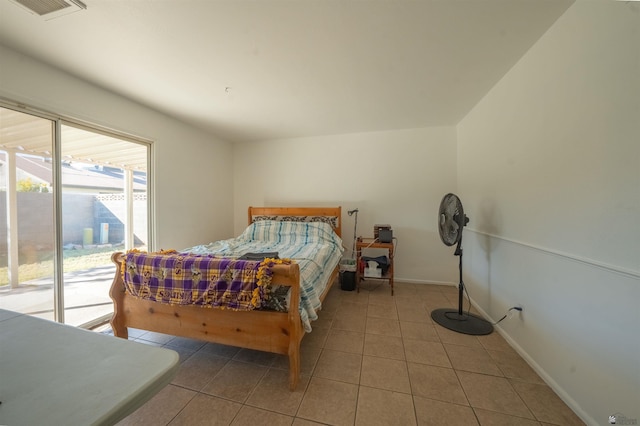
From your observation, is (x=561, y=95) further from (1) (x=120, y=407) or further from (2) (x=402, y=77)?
(1) (x=120, y=407)

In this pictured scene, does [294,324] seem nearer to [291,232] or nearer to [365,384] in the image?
[365,384]

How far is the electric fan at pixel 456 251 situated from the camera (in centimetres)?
212

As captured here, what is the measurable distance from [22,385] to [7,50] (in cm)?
253

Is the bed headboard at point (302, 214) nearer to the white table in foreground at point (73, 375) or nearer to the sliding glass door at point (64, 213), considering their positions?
the sliding glass door at point (64, 213)

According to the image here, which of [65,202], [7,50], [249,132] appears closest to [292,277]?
[65,202]

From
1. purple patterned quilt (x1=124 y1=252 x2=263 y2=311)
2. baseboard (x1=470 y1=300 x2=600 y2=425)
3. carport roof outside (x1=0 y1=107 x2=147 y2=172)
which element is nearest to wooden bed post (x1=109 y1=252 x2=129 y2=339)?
purple patterned quilt (x1=124 y1=252 x2=263 y2=311)

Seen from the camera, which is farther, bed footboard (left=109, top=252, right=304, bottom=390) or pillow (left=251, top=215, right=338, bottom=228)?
pillow (left=251, top=215, right=338, bottom=228)

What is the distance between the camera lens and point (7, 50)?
163 centimetres

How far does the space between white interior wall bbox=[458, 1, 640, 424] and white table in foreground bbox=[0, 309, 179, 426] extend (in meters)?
1.90

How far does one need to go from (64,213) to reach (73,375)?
7.72 ft

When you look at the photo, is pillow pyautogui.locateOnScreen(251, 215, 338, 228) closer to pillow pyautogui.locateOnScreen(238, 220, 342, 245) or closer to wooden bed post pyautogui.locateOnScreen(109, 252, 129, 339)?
pillow pyautogui.locateOnScreen(238, 220, 342, 245)

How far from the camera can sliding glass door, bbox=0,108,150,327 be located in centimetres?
179

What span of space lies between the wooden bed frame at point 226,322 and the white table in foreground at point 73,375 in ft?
3.03

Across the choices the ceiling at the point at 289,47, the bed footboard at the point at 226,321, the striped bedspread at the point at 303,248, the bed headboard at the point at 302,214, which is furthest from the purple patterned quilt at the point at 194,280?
the bed headboard at the point at 302,214
